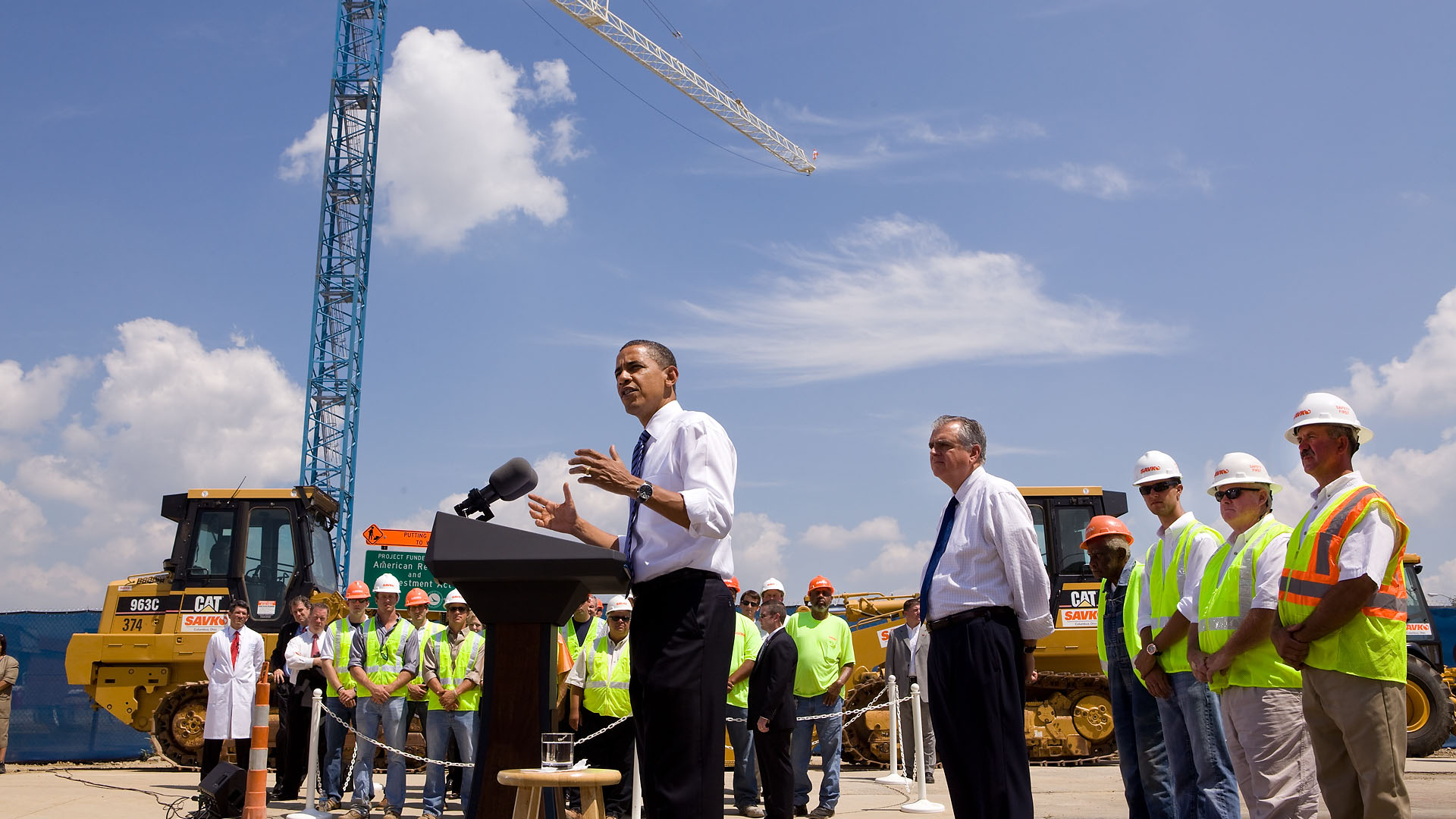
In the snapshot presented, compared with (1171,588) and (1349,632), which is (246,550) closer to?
(1171,588)

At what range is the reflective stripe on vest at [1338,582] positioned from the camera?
355cm

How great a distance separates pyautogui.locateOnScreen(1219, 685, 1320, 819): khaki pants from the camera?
159 inches

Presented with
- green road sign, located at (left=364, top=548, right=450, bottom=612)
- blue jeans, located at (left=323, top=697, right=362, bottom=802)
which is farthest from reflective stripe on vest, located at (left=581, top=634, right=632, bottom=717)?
green road sign, located at (left=364, top=548, right=450, bottom=612)

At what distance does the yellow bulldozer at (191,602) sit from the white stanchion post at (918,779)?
23.6 feet

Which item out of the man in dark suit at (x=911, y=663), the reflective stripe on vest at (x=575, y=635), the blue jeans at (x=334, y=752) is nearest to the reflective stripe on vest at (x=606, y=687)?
the reflective stripe on vest at (x=575, y=635)

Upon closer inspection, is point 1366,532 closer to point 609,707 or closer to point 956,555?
point 956,555

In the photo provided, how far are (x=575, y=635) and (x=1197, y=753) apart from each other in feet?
22.0

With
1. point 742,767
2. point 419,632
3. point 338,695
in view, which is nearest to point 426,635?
point 419,632

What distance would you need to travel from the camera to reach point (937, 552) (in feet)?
12.8

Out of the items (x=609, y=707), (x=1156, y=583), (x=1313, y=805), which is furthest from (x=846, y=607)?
(x=1313, y=805)

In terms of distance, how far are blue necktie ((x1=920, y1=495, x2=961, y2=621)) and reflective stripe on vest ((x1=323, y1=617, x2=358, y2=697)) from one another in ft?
20.7

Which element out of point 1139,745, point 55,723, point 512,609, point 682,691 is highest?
point 512,609

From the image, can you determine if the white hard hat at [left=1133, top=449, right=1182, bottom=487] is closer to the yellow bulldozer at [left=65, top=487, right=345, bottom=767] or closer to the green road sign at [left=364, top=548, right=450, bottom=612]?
the yellow bulldozer at [left=65, top=487, right=345, bottom=767]

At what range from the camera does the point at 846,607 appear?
14.0 metres
